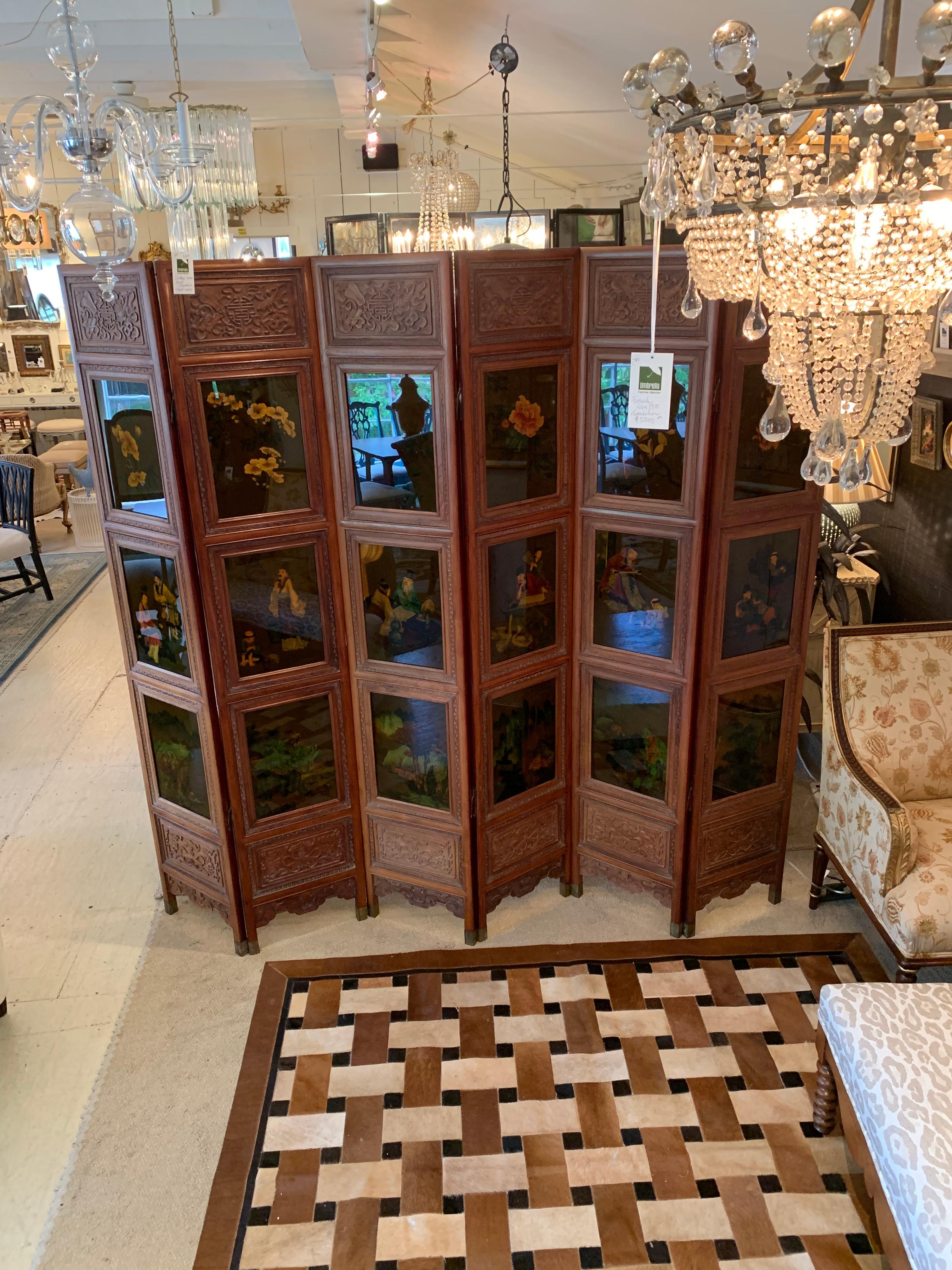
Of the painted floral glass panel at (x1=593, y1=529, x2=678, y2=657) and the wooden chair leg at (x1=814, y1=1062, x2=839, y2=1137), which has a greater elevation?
the painted floral glass panel at (x1=593, y1=529, x2=678, y2=657)

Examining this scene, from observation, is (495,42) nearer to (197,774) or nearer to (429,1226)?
(197,774)

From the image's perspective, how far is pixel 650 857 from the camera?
328 cm

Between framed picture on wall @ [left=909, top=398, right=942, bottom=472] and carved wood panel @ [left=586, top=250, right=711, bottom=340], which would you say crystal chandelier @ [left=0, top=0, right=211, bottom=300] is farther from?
framed picture on wall @ [left=909, top=398, right=942, bottom=472]

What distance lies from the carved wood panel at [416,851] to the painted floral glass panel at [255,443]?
116cm

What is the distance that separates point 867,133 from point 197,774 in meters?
2.65

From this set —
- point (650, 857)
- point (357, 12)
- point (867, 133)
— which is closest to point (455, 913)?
point (650, 857)

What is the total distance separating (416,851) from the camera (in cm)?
325

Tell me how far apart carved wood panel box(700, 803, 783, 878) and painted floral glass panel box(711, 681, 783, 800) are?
111mm

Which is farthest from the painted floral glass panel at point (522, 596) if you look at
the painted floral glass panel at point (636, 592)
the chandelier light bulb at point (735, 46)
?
the chandelier light bulb at point (735, 46)

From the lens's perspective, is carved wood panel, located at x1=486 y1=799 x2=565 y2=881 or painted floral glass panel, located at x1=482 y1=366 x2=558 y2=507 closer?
painted floral glass panel, located at x1=482 y1=366 x2=558 y2=507

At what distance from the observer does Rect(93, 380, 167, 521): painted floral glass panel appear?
277cm

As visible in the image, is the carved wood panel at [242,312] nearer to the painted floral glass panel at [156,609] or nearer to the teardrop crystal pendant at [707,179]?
the painted floral glass panel at [156,609]

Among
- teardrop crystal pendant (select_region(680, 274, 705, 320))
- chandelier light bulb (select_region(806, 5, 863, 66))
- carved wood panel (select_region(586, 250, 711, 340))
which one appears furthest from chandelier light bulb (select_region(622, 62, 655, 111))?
carved wood panel (select_region(586, 250, 711, 340))

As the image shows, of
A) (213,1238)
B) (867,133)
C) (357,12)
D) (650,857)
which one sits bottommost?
(213,1238)
